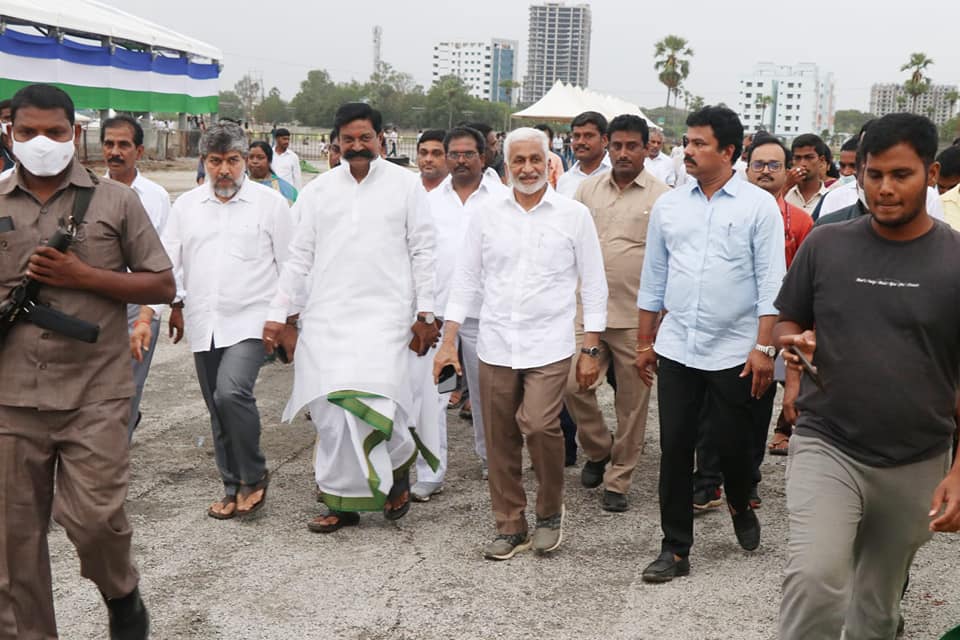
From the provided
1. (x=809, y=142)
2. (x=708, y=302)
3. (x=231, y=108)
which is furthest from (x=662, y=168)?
(x=231, y=108)

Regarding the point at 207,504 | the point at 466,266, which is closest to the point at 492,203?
the point at 466,266

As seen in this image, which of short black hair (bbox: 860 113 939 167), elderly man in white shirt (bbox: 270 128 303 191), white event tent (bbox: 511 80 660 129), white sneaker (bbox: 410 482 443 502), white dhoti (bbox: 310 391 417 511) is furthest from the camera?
white event tent (bbox: 511 80 660 129)

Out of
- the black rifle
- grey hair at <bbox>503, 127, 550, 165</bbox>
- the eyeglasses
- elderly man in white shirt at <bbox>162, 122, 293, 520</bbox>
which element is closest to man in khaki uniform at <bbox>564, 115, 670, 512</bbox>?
the eyeglasses

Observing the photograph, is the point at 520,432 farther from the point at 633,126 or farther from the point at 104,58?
the point at 104,58

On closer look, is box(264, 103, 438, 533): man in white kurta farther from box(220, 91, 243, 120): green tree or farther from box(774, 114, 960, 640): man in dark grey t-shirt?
box(220, 91, 243, 120): green tree

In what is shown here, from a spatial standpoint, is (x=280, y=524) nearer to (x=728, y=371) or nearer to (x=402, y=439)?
(x=402, y=439)

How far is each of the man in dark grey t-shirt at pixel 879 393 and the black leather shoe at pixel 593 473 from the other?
3095 mm

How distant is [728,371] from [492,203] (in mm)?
1443

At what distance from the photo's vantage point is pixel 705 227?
197 inches

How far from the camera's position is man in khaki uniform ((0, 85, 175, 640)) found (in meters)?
3.72

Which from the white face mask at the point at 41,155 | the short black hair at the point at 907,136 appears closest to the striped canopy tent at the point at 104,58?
the white face mask at the point at 41,155

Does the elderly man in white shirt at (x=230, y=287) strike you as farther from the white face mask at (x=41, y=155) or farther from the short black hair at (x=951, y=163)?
the short black hair at (x=951, y=163)

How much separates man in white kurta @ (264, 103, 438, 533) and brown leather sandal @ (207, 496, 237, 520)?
48cm

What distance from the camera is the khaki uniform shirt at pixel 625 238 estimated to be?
6430mm
